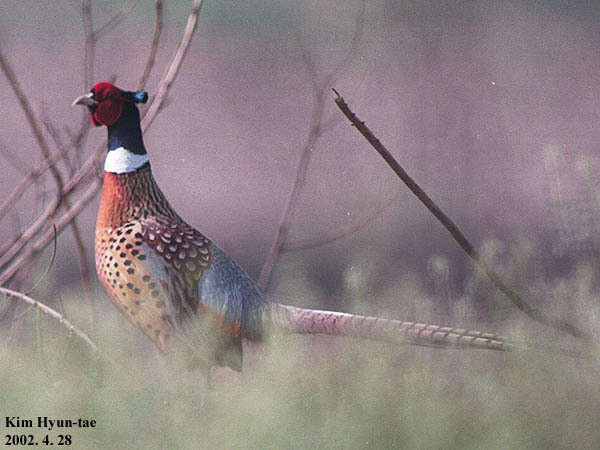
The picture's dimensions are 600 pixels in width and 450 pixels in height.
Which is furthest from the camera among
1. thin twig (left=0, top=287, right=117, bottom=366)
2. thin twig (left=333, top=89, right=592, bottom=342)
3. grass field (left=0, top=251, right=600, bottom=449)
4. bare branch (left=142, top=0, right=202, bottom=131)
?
bare branch (left=142, top=0, right=202, bottom=131)

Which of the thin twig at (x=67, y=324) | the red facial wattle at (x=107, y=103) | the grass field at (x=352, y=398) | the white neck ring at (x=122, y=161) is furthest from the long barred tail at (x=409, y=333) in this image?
the red facial wattle at (x=107, y=103)

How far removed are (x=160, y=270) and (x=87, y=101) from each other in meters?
0.46

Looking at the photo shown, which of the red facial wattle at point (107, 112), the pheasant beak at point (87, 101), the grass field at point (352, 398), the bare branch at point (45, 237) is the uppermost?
the pheasant beak at point (87, 101)

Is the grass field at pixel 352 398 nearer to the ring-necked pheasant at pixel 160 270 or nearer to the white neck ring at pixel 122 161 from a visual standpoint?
the ring-necked pheasant at pixel 160 270

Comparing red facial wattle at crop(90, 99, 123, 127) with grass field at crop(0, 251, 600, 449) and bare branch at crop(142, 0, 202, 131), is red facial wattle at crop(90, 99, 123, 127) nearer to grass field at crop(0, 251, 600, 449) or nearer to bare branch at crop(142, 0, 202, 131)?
bare branch at crop(142, 0, 202, 131)

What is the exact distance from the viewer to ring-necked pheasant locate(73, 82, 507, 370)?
2.09m

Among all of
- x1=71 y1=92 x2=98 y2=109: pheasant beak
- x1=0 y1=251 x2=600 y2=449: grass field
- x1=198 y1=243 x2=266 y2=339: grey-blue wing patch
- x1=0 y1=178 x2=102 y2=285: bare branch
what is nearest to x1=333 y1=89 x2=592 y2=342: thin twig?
x1=0 y1=251 x2=600 y2=449: grass field

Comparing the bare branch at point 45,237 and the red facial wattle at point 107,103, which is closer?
the red facial wattle at point 107,103

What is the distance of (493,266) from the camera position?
5.78 ft

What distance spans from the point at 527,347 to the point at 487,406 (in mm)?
178

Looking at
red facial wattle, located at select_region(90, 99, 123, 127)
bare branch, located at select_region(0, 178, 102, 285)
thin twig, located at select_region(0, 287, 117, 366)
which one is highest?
red facial wattle, located at select_region(90, 99, 123, 127)

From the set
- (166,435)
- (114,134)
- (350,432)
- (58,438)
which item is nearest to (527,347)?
(350,432)

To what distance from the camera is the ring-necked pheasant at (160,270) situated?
2.09 meters

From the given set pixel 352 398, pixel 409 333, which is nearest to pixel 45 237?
pixel 409 333
